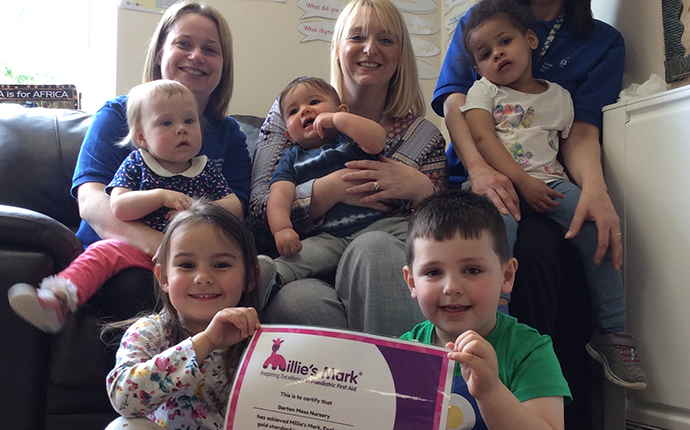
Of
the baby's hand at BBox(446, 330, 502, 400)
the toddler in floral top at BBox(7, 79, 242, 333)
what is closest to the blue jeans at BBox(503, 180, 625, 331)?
the baby's hand at BBox(446, 330, 502, 400)

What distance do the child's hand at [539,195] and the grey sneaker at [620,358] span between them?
1.15ft

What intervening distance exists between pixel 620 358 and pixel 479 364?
0.74 meters

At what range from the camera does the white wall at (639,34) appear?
1.52 metres

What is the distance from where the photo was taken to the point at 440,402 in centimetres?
70

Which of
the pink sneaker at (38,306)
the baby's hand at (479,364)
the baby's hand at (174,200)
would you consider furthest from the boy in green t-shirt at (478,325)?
the pink sneaker at (38,306)

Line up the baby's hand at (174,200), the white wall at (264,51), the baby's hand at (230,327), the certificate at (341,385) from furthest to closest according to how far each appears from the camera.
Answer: the white wall at (264,51)
the baby's hand at (174,200)
the baby's hand at (230,327)
the certificate at (341,385)

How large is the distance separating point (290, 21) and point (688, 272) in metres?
1.95

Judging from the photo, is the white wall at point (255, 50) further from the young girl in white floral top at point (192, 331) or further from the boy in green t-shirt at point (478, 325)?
the boy in green t-shirt at point (478, 325)

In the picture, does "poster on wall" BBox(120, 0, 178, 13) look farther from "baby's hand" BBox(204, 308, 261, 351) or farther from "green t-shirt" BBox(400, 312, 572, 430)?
"green t-shirt" BBox(400, 312, 572, 430)

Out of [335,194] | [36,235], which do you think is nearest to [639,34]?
[335,194]

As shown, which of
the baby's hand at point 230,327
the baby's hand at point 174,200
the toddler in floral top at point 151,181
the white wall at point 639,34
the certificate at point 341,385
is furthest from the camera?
the white wall at point 639,34

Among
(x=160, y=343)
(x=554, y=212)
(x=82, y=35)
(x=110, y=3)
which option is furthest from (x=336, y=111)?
(x=82, y=35)

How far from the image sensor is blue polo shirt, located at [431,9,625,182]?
1545 millimetres

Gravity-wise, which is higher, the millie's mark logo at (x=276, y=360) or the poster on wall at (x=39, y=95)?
the poster on wall at (x=39, y=95)
